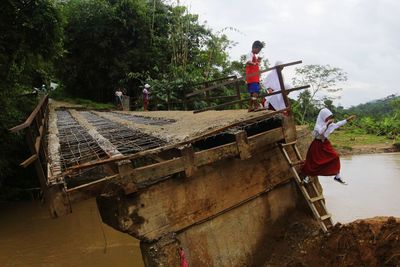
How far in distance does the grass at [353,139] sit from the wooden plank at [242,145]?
1913 cm

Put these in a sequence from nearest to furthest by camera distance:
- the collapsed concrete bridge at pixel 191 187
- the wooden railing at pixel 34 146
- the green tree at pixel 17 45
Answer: the collapsed concrete bridge at pixel 191 187
the wooden railing at pixel 34 146
the green tree at pixel 17 45

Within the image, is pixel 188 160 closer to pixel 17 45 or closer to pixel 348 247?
pixel 348 247

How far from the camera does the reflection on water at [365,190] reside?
10.9 m

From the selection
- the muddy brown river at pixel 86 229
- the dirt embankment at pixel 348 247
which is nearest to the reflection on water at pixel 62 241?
the muddy brown river at pixel 86 229

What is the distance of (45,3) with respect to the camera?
10.0 metres

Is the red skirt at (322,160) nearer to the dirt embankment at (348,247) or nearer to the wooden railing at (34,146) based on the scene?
the dirt embankment at (348,247)

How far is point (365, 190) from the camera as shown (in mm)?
13625

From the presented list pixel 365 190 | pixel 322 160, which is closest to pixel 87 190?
pixel 322 160

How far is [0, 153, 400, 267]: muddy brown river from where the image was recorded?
805 cm

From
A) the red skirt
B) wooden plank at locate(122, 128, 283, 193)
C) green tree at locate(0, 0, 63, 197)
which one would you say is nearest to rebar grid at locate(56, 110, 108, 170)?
wooden plank at locate(122, 128, 283, 193)

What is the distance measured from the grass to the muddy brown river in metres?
8.04

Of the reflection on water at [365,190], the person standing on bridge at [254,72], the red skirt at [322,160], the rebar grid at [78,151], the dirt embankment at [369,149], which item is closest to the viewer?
the rebar grid at [78,151]

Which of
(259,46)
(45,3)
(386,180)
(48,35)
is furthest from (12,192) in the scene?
(386,180)

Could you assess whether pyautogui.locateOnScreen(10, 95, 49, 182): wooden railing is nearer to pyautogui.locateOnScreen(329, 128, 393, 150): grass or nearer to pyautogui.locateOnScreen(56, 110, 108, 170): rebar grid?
pyautogui.locateOnScreen(56, 110, 108, 170): rebar grid
